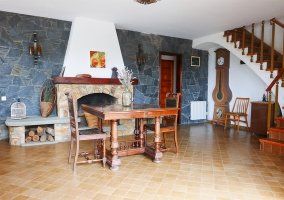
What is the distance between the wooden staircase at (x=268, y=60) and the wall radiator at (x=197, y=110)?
2.15 m

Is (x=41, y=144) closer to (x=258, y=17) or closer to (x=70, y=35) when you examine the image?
(x=70, y=35)

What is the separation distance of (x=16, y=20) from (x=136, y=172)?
158 inches

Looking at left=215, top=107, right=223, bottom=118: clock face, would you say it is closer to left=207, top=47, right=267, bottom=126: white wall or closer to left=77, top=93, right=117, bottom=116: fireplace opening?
left=207, top=47, right=267, bottom=126: white wall

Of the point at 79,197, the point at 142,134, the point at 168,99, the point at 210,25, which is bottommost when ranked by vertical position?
the point at 79,197

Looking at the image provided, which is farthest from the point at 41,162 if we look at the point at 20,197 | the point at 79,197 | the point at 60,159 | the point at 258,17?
the point at 258,17

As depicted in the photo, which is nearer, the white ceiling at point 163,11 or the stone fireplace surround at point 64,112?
the white ceiling at point 163,11

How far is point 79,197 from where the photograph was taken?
2.17 metres

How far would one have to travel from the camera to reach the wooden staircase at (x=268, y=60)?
3861mm

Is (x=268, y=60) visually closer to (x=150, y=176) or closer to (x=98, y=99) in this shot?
(x=150, y=176)

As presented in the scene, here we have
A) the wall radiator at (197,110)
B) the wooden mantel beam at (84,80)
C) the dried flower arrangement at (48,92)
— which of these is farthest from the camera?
the wall radiator at (197,110)

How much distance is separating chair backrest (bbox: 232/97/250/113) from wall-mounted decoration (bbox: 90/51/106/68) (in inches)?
152

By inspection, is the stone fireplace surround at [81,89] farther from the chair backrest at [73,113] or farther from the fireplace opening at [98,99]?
the chair backrest at [73,113]

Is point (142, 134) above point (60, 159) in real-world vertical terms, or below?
above

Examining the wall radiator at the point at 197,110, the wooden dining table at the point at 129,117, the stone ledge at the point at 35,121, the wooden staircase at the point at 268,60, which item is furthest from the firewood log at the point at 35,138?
the wall radiator at the point at 197,110
